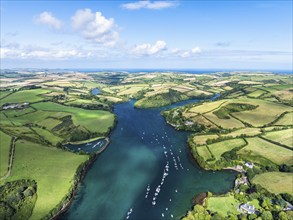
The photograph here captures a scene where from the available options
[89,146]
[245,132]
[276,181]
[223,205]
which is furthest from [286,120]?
[89,146]

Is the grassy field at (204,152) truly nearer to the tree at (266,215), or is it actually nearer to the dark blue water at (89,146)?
the tree at (266,215)

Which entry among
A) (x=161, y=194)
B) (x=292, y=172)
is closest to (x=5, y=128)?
(x=161, y=194)

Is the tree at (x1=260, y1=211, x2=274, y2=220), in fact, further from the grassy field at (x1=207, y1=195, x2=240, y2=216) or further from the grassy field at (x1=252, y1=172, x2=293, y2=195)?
the grassy field at (x1=252, y1=172, x2=293, y2=195)

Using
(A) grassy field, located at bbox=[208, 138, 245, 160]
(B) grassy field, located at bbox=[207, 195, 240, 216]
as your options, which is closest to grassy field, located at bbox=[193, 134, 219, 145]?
(A) grassy field, located at bbox=[208, 138, 245, 160]

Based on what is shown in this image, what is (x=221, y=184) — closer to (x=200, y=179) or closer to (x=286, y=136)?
A: (x=200, y=179)

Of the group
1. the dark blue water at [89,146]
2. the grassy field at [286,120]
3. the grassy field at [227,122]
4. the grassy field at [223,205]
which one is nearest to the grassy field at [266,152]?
the grassy field at [227,122]
